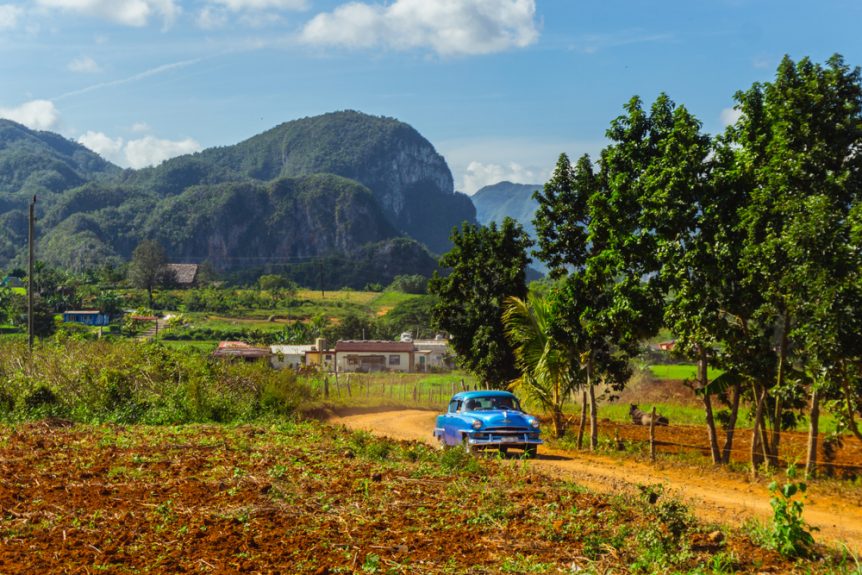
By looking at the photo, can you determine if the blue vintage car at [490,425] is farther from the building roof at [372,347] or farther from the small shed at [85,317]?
the small shed at [85,317]

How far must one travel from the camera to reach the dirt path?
440 inches

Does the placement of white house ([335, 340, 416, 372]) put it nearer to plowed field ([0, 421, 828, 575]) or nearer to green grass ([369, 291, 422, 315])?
green grass ([369, 291, 422, 315])

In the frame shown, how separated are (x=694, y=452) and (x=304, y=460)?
9.14 meters

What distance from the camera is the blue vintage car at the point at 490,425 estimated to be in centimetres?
1752

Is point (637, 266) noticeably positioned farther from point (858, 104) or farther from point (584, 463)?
point (858, 104)

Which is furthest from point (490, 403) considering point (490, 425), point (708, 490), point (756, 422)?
point (708, 490)

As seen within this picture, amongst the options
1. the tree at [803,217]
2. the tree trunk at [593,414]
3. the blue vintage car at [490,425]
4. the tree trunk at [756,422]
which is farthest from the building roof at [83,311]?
the tree at [803,217]

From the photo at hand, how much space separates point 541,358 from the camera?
22.5 metres

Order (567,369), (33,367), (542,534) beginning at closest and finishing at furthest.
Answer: (542,534), (567,369), (33,367)

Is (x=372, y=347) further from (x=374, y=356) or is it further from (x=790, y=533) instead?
(x=790, y=533)

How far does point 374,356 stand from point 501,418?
60592mm

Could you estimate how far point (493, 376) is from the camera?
91.1ft

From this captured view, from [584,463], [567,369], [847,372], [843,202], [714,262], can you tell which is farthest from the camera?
[567,369]

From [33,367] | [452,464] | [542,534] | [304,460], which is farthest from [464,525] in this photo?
[33,367]
